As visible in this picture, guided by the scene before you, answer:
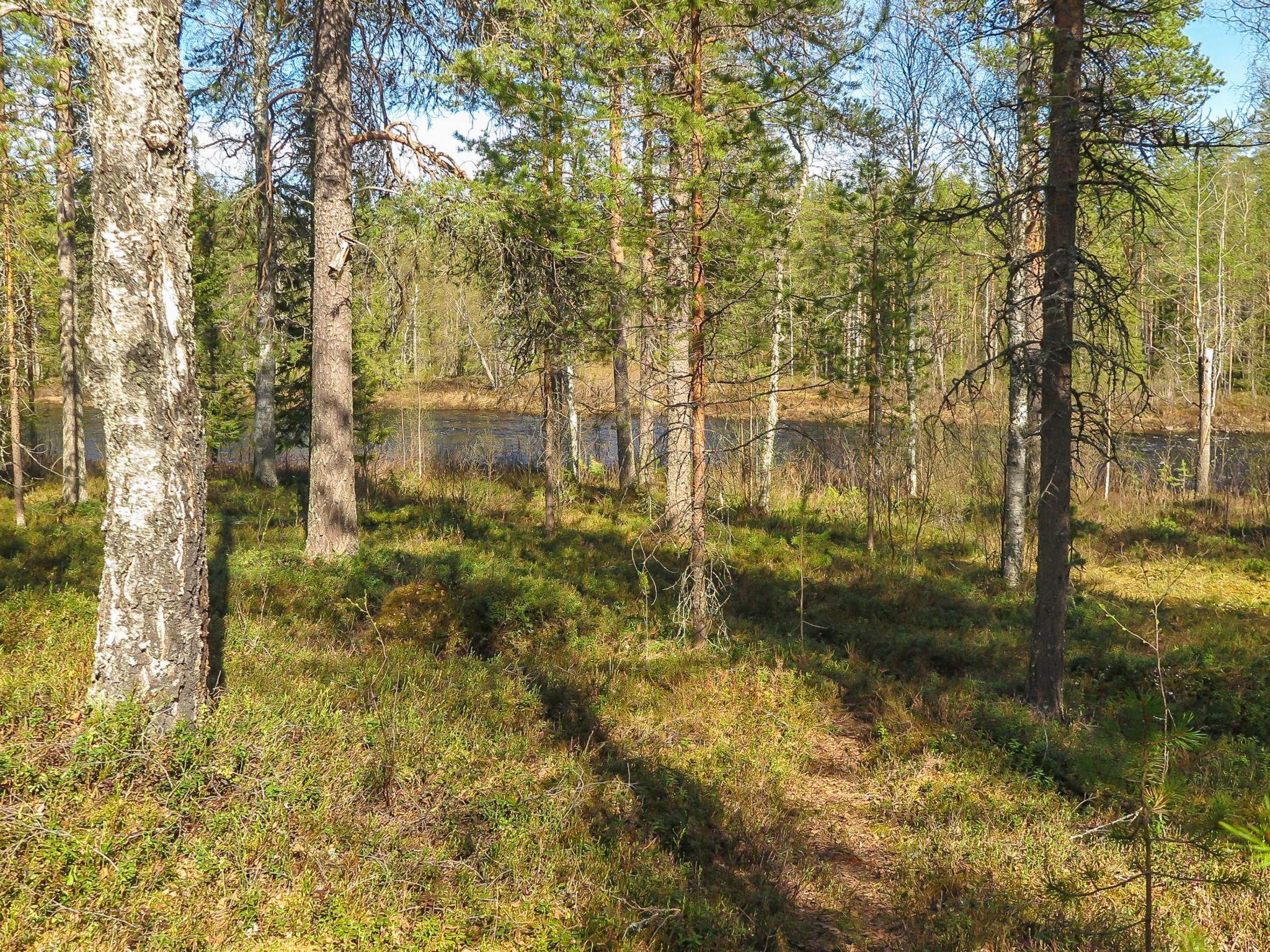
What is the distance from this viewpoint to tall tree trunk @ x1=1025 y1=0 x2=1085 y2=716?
22.6 ft

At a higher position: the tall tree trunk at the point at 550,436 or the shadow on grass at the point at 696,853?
the tall tree trunk at the point at 550,436

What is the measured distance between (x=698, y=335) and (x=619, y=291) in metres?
1.75

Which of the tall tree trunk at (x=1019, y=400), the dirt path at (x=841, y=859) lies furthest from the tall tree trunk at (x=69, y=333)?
the tall tree trunk at (x=1019, y=400)

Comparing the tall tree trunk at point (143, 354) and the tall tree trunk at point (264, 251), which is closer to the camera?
the tall tree trunk at point (143, 354)

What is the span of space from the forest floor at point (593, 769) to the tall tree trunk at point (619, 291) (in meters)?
3.35

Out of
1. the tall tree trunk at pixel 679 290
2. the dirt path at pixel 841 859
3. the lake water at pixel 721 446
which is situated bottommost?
the dirt path at pixel 841 859

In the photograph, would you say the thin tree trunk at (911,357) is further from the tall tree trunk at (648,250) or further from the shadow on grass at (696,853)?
the shadow on grass at (696,853)

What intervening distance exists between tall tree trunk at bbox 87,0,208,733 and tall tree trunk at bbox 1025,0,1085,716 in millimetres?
6787

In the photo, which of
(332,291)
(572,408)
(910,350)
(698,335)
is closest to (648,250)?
(698,335)

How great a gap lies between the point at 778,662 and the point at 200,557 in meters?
5.53

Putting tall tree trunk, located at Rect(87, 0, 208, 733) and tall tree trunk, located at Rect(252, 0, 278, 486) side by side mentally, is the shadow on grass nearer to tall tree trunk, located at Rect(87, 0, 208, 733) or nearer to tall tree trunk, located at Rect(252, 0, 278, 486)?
tall tree trunk, located at Rect(87, 0, 208, 733)

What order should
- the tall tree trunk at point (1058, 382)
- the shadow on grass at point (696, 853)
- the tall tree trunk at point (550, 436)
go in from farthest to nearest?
1. the tall tree trunk at point (550, 436)
2. the tall tree trunk at point (1058, 382)
3. the shadow on grass at point (696, 853)

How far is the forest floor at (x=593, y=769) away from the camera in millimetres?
3691

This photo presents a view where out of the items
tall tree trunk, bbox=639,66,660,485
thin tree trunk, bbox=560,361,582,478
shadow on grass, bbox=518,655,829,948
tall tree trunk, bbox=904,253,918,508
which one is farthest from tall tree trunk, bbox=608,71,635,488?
tall tree trunk, bbox=904,253,918,508
